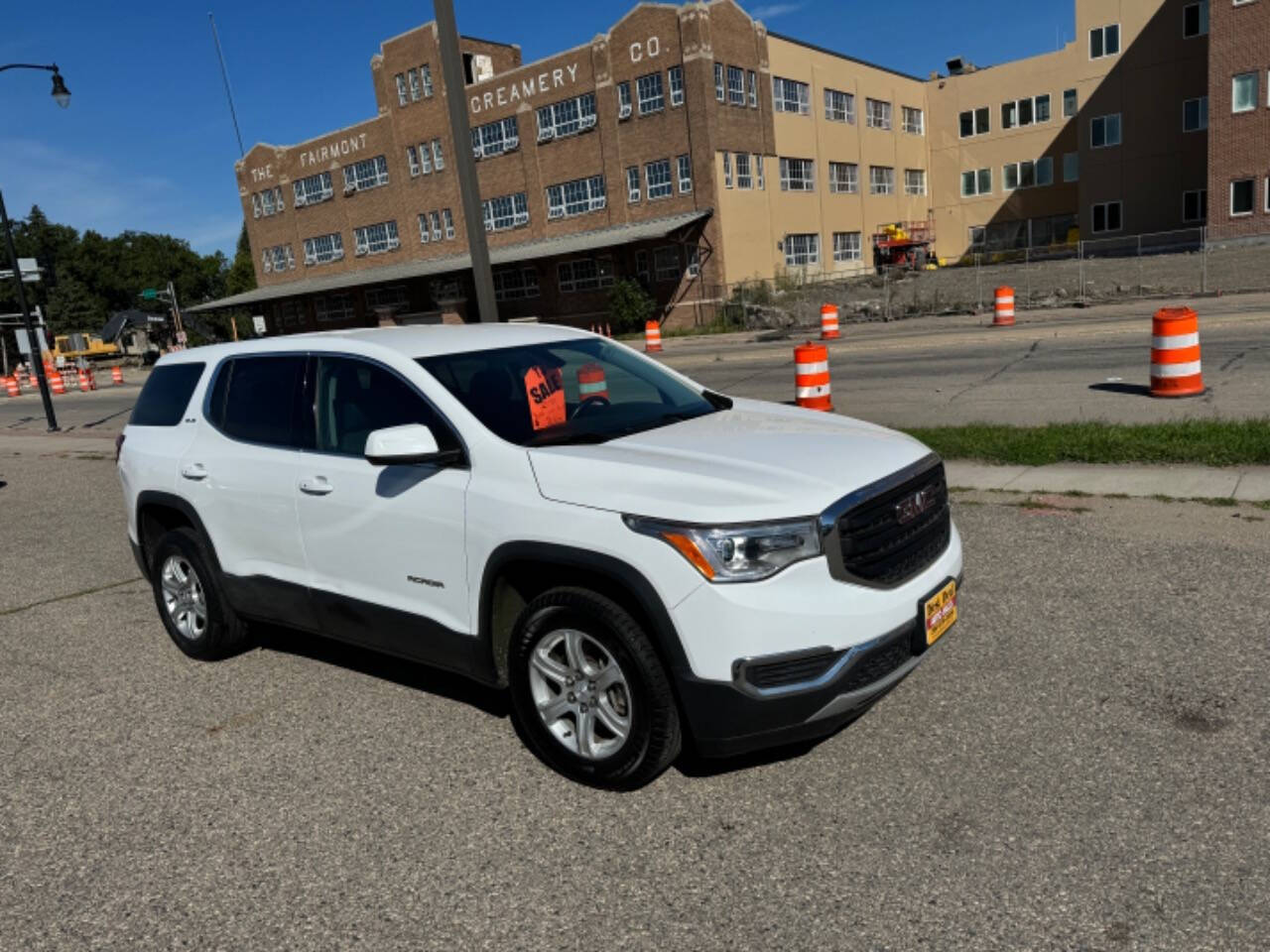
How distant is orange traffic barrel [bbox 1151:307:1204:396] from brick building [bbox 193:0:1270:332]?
27408 millimetres

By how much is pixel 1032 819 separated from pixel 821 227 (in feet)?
149

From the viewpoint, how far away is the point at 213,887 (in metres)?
3.30

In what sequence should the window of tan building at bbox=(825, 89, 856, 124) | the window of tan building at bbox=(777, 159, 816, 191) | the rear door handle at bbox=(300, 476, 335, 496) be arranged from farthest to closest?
the window of tan building at bbox=(825, 89, 856, 124)
the window of tan building at bbox=(777, 159, 816, 191)
the rear door handle at bbox=(300, 476, 335, 496)

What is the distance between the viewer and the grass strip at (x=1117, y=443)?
7934 mm

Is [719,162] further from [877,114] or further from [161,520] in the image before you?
[161,520]

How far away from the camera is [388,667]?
5180mm

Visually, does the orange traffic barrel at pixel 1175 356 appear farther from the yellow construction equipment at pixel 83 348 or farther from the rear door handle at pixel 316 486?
the yellow construction equipment at pixel 83 348

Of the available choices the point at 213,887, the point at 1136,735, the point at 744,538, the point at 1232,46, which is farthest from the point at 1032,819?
the point at 1232,46

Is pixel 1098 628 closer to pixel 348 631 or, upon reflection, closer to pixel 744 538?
pixel 744 538

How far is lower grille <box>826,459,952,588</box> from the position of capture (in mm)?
3396

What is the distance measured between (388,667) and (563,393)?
1932 mm

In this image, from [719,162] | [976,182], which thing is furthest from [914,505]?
[976,182]

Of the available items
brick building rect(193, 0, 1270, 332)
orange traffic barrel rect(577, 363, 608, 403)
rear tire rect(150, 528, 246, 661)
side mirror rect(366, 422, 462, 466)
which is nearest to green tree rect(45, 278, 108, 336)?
brick building rect(193, 0, 1270, 332)

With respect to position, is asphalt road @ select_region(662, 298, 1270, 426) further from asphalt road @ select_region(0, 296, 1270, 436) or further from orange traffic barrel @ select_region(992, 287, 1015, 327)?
orange traffic barrel @ select_region(992, 287, 1015, 327)
